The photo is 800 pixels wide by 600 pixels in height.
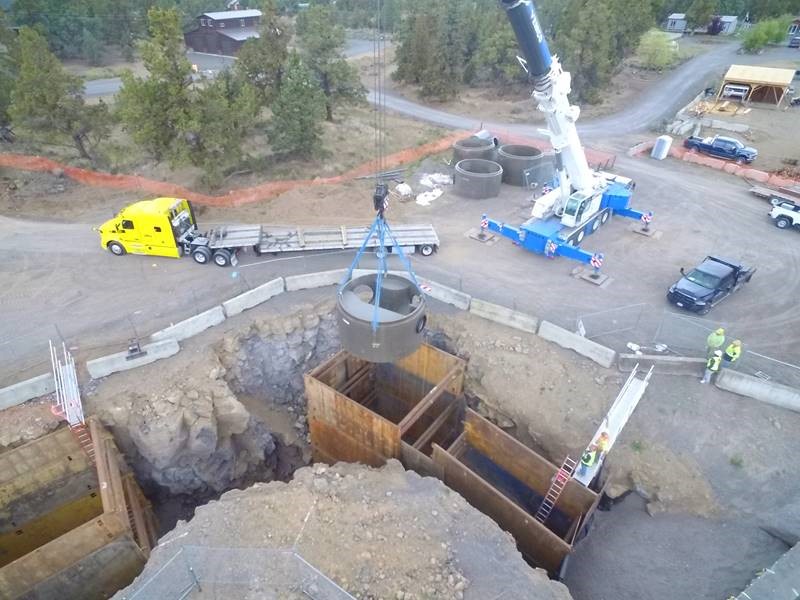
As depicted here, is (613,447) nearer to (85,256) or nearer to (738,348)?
(738,348)

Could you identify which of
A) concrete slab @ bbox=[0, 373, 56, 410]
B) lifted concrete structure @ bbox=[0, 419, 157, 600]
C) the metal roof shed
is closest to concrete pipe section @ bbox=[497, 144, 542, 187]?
lifted concrete structure @ bbox=[0, 419, 157, 600]

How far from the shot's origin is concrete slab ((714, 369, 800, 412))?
14.8 metres

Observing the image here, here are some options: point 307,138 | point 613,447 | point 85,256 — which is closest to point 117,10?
point 307,138

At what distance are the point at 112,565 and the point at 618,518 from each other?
1359cm

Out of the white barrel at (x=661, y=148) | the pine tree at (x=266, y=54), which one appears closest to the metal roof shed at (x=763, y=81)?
the white barrel at (x=661, y=148)

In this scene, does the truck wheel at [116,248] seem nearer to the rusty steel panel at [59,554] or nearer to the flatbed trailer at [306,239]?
the flatbed trailer at [306,239]

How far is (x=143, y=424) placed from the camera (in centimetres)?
1483

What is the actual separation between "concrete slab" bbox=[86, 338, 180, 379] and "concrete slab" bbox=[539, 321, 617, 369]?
481 inches

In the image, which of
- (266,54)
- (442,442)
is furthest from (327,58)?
(442,442)

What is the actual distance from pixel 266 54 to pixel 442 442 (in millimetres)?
24523

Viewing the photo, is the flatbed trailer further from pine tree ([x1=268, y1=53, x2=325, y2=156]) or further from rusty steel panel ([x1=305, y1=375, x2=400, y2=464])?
pine tree ([x1=268, y1=53, x2=325, y2=156])

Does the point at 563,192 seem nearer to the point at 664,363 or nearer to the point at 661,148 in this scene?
the point at 664,363

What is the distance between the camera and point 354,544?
11320 millimetres

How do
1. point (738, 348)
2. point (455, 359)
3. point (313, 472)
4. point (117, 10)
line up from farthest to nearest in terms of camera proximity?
point (117, 10) → point (455, 359) → point (738, 348) → point (313, 472)
